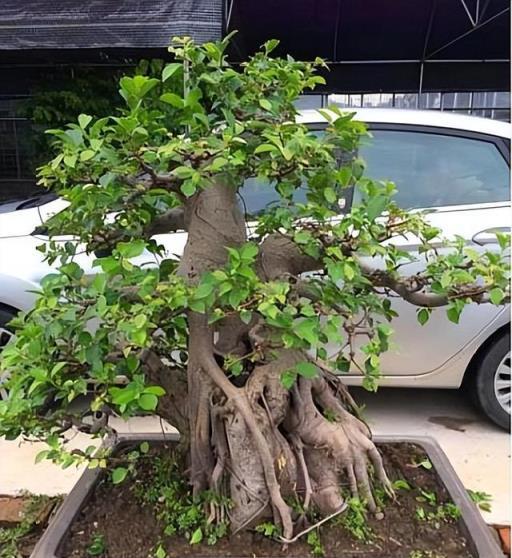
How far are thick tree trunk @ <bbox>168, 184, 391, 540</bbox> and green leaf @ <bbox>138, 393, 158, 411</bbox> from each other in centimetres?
30

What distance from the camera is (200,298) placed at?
4.09ft

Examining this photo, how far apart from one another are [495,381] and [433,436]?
0.42 metres

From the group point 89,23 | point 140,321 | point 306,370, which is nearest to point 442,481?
point 306,370

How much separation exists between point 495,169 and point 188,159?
204 cm

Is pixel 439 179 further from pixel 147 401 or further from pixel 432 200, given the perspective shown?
pixel 147 401

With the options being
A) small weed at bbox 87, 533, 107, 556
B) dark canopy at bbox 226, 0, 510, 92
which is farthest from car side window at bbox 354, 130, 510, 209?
dark canopy at bbox 226, 0, 510, 92

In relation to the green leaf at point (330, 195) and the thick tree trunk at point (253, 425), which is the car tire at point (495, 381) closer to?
the thick tree trunk at point (253, 425)

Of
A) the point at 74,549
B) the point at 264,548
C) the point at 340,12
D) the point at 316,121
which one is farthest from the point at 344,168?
the point at 340,12

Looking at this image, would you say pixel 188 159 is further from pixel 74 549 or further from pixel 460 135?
pixel 460 135

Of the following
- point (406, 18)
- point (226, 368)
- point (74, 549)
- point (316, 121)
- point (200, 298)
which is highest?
point (406, 18)

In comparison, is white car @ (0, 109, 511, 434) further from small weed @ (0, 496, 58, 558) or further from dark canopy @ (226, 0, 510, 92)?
dark canopy @ (226, 0, 510, 92)

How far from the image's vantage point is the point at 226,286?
122 cm

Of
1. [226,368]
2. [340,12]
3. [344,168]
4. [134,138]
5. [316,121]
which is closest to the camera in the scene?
[134,138]

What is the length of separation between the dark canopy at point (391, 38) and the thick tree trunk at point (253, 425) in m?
4.32
